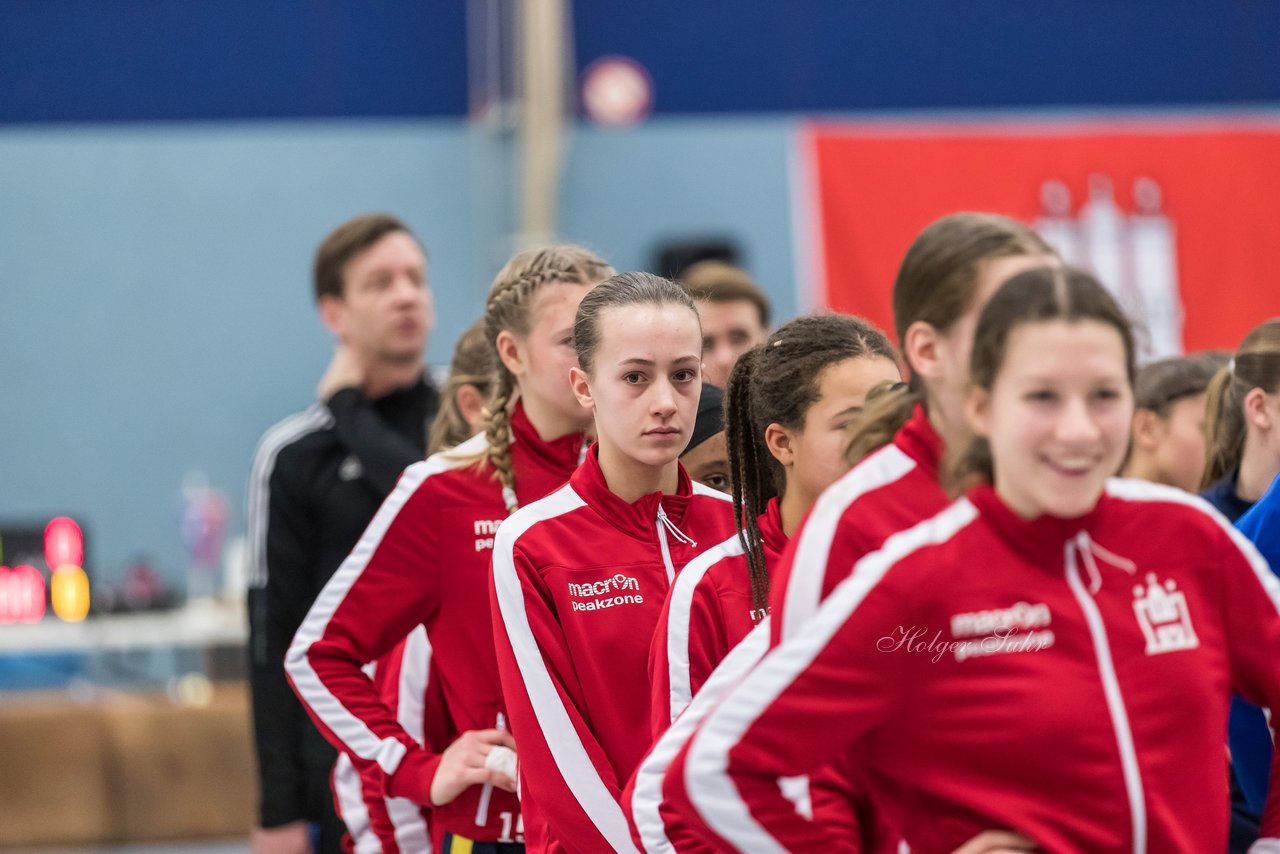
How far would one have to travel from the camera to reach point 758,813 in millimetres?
1458

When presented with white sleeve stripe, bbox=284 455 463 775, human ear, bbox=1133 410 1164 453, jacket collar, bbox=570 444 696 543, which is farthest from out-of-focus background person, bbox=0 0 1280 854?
jacket collar, bbox=570 444 696 543

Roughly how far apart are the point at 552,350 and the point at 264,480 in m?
1.07

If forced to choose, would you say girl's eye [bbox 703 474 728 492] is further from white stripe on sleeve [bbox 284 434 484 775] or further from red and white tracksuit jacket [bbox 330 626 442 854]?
red and white tracksuit jacket [bbox 330 626 442 854]

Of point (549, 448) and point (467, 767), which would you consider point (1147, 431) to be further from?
point (467, 767)

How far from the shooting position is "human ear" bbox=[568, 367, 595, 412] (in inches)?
88.3

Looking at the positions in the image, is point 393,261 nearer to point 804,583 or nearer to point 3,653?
point 804,583

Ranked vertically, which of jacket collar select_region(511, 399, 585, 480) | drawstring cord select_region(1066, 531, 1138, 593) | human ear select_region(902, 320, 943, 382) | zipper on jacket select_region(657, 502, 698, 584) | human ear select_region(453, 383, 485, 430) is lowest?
drawstring cord select_region(1066, 531, 1138, 593)

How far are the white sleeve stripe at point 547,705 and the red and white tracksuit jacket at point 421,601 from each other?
0.35 m

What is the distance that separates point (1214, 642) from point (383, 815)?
1.59 m

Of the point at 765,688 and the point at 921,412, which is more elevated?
the point at 921,412

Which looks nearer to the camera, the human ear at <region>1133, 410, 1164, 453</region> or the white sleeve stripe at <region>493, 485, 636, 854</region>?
the white sleeve stripe at <region>493, 485, 636, 854</region>

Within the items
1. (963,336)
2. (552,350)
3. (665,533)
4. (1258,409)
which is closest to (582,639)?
(665,533)

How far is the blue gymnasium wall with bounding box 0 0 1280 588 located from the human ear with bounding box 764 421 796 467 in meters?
5.59

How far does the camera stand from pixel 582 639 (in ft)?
6.87
